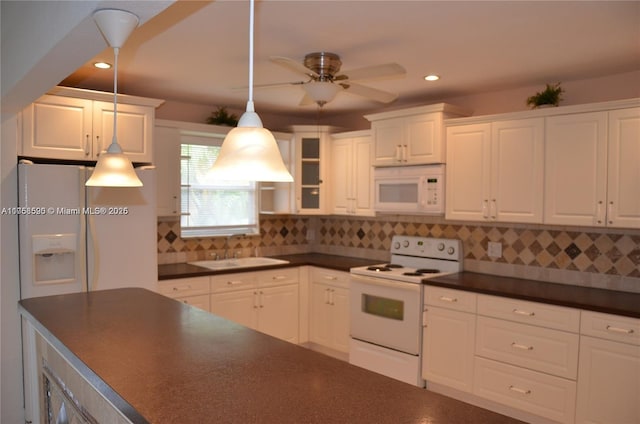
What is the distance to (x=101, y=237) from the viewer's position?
3.35m

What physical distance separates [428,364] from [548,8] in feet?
8.45

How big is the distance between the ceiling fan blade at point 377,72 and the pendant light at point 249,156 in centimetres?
113

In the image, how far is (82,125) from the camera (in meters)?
3.39

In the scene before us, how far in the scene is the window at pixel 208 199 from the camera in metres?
4.55

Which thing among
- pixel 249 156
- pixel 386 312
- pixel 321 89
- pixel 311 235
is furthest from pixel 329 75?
pixel 311 235

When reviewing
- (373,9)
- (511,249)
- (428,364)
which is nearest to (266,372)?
(373,9)

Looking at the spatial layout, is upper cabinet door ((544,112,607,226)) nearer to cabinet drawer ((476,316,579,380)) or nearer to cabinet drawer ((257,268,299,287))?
cabinet drawer ((476,316,579,380))

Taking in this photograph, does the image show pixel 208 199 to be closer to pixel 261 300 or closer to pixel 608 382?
pixel 261 300

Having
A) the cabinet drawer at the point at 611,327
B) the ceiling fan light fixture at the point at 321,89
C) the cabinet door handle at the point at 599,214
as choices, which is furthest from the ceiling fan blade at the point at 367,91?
the cabinet drawer at the point at 611,327

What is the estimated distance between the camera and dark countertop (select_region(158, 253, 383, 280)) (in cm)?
398

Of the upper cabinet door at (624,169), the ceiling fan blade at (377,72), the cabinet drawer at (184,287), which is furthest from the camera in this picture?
the cabinet drawer at (184,287)

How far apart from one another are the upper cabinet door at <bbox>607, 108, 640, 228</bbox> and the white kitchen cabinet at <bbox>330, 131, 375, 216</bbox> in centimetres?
195

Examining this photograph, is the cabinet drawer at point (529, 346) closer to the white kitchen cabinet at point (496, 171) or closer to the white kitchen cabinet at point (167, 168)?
the white kitchen cabinet at point (496, 171)

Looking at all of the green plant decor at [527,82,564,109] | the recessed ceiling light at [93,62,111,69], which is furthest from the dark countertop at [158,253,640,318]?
the recessed ceiling light at [93,62,111,69]
